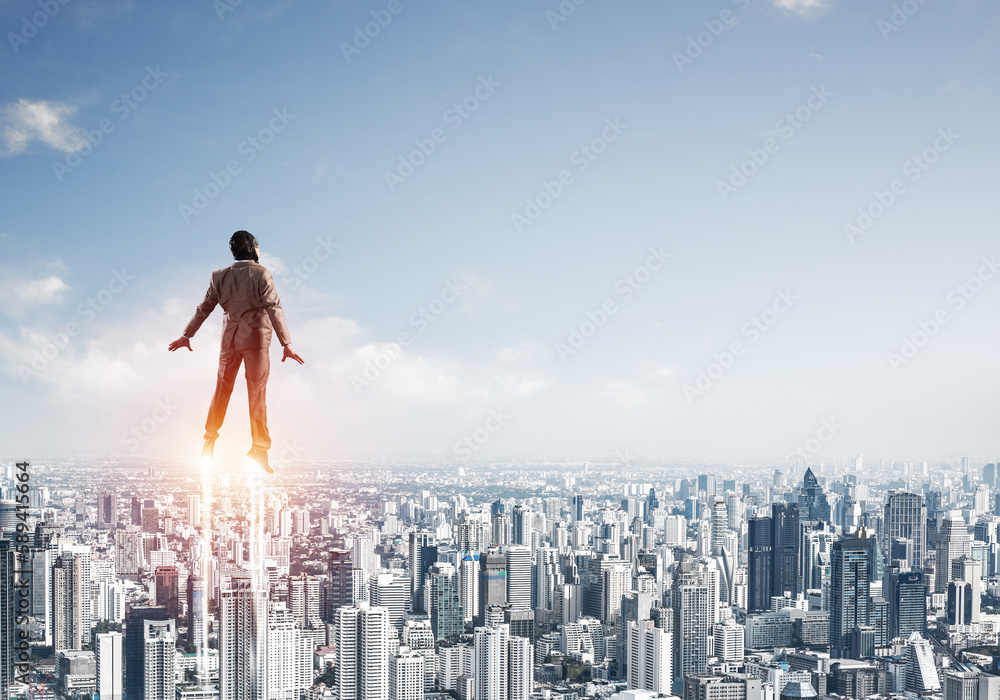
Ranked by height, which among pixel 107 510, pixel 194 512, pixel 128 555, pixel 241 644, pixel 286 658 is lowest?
pixel 286 658

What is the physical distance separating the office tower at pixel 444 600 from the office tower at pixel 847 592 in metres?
4.65

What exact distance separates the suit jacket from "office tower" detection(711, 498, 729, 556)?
14.1m

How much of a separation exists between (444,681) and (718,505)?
9860 mm

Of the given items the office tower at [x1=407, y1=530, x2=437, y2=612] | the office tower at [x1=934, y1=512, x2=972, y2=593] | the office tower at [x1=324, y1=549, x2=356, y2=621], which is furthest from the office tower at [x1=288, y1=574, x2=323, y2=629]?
the office tower at [x1=934, y1=512, x2=972, y2=593]

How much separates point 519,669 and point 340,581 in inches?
78.9

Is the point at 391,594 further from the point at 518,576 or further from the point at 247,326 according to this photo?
the point at 247,326

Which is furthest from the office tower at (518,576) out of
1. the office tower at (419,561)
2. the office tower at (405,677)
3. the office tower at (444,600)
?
the office tower at (405,677)

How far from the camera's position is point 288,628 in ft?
26.2

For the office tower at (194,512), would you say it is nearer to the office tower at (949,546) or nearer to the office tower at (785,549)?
the office tower at (785,549)

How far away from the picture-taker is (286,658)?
779cm

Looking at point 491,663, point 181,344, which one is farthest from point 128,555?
point 181,344

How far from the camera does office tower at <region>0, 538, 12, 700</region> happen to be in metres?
6.43

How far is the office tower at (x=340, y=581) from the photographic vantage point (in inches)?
361

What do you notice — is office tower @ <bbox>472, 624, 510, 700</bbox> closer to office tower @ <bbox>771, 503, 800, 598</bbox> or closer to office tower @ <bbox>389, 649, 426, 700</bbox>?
office tower @ <bbox>389, 649, 426, 700</bbox>
